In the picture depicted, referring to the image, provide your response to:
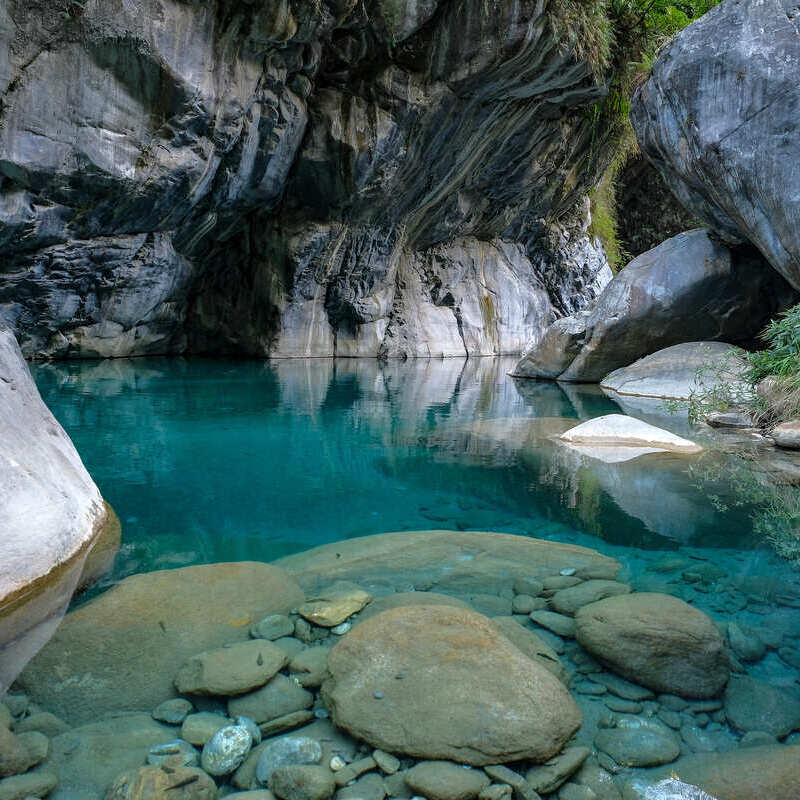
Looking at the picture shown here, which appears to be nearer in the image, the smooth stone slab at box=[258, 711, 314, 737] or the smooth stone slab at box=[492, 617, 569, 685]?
the smooth stone slab at box=[258, 711, 314, 737]

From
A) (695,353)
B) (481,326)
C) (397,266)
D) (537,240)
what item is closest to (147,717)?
(695,353)

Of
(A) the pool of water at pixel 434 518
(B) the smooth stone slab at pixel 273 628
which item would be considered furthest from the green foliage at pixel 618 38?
(B) the smooth stone slab at pixel 273 628

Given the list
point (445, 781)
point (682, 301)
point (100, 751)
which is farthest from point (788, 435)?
point (100, 751)

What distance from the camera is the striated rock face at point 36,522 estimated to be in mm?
2271

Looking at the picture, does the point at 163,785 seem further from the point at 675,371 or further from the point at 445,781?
the point at 675,371

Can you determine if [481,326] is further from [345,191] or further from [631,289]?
[631,289]

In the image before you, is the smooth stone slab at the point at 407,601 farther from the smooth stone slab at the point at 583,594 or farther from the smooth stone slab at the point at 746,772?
the smooth stone slab at the point at 746,772

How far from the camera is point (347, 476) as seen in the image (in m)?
4.57

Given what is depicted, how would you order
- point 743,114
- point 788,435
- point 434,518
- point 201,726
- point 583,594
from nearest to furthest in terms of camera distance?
point 201,726, point 583,594, point 434,518, point 788,435, point 743,114

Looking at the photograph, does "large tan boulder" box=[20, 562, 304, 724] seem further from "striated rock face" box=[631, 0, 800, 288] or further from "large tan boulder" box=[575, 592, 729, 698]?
"striated rock face" box=[631, 0, 800, 288]

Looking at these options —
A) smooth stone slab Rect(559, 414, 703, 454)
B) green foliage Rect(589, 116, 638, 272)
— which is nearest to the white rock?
smooth stone slab Rect(559, 414, 703, 454)

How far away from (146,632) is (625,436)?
4.40m

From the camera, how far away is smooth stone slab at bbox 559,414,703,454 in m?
5.42

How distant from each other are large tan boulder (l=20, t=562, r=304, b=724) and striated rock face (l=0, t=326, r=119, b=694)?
11 cm
